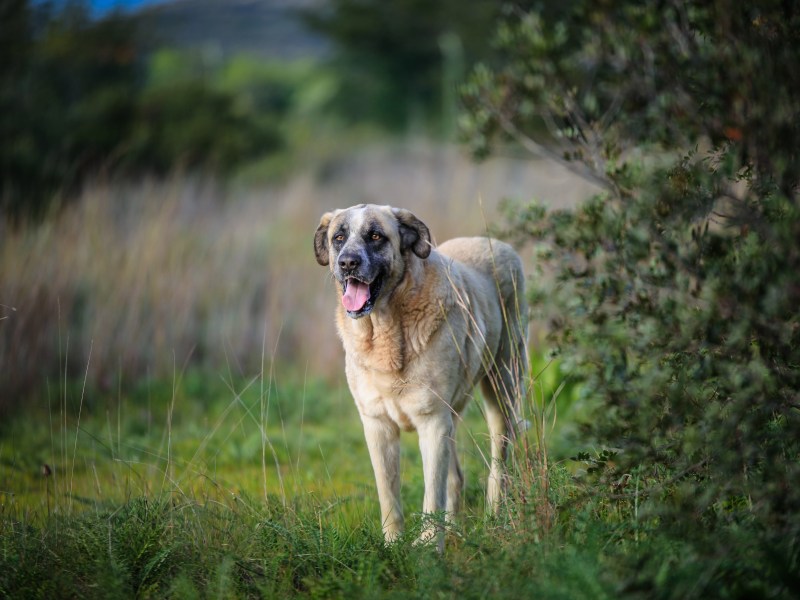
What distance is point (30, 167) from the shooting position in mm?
14266

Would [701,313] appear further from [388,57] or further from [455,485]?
[388,57]

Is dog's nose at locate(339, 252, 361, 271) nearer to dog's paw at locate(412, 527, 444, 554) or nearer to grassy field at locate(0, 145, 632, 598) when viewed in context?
grassy field at locate(0, 145, 632, 598)

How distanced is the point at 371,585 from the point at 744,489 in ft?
5.42

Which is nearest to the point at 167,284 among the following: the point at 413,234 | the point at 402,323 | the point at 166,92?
the point at 413,234

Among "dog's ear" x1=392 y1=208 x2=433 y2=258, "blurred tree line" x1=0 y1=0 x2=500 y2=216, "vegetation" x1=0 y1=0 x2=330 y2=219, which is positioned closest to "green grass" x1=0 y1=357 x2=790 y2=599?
"dog's ear" x1=392 y1=208 x2=433 y2=258

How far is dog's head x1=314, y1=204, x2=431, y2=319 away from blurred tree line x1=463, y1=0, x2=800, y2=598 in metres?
0.90

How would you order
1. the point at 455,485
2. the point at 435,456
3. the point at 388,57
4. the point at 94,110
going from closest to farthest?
the point at 435,456
the point at 455,485
the point at 94,110
the point at 388,57

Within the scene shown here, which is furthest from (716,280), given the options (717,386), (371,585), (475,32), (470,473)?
(475,32)

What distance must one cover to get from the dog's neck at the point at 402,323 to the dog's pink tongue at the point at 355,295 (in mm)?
173

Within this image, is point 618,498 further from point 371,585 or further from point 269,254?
point 269,254

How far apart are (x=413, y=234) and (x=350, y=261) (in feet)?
1.75

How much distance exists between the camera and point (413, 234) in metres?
5.38

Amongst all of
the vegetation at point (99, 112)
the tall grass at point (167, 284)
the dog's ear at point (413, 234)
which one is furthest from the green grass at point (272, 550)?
the vegetation at point (99, 112)

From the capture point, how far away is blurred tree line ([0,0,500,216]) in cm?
1551
